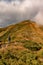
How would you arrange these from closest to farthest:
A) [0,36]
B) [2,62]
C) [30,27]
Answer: [2,62]
[0,36]
[30,27]

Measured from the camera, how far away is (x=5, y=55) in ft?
260

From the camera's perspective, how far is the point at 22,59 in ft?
253

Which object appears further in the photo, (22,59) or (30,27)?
(30,27)

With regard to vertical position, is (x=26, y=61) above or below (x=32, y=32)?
above

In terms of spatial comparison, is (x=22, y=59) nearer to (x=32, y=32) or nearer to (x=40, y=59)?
(x=40, y=59)

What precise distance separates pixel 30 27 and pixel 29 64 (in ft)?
372

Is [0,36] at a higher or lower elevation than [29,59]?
lower

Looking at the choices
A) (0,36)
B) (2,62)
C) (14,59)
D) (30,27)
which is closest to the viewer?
(2,62)

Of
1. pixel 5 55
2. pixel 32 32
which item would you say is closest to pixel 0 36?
pixel 32 32

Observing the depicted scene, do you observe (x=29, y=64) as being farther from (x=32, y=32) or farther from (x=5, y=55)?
(x=32, y=32)

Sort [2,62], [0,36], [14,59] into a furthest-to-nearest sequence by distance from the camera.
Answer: [0,36] → [14,59] → [2,62]

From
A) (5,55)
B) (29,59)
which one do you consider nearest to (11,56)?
(5,55)

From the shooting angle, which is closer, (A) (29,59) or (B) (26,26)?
(A) (29,59)

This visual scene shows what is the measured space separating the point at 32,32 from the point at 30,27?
15524 mm
